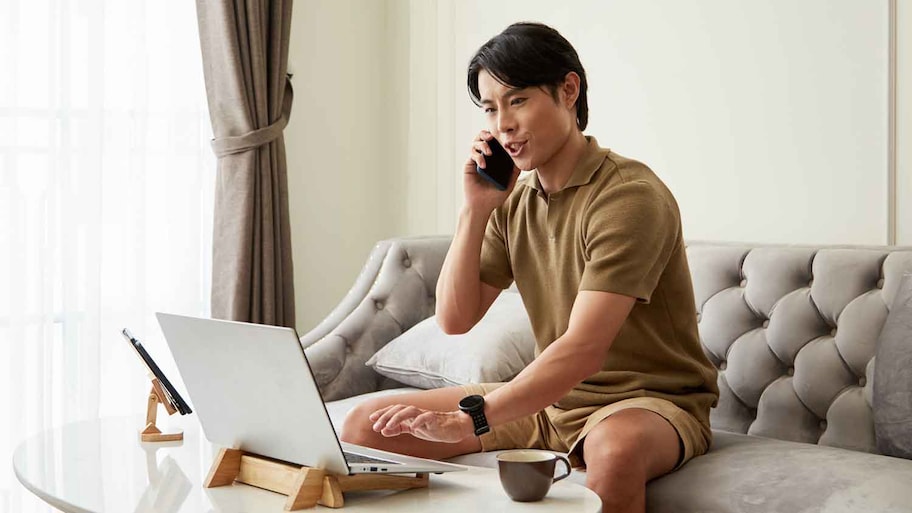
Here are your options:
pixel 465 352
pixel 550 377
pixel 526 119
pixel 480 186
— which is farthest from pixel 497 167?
pixel 465 352

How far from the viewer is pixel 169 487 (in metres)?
1.43

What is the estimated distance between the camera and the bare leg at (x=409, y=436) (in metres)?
1.82

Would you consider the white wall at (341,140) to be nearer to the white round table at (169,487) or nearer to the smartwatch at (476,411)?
the white round table at (169,487)

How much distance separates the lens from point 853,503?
156cm

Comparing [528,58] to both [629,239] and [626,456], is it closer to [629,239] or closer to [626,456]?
[629,239]

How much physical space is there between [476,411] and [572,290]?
0.42 metres

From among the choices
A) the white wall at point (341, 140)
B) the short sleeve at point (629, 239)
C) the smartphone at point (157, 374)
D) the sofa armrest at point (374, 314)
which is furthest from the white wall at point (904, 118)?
the white wall at point (341, 140)

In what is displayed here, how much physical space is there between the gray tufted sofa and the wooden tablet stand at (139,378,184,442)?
547mm

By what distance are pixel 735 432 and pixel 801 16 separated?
1038 mm

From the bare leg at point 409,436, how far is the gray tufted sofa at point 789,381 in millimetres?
43

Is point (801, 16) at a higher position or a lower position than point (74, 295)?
higher

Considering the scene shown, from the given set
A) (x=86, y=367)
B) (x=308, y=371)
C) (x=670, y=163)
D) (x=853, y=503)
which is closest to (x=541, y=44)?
(x=308, y=371)

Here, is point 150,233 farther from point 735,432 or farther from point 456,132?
point 735,432

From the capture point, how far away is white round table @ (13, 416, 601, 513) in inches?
51.9
